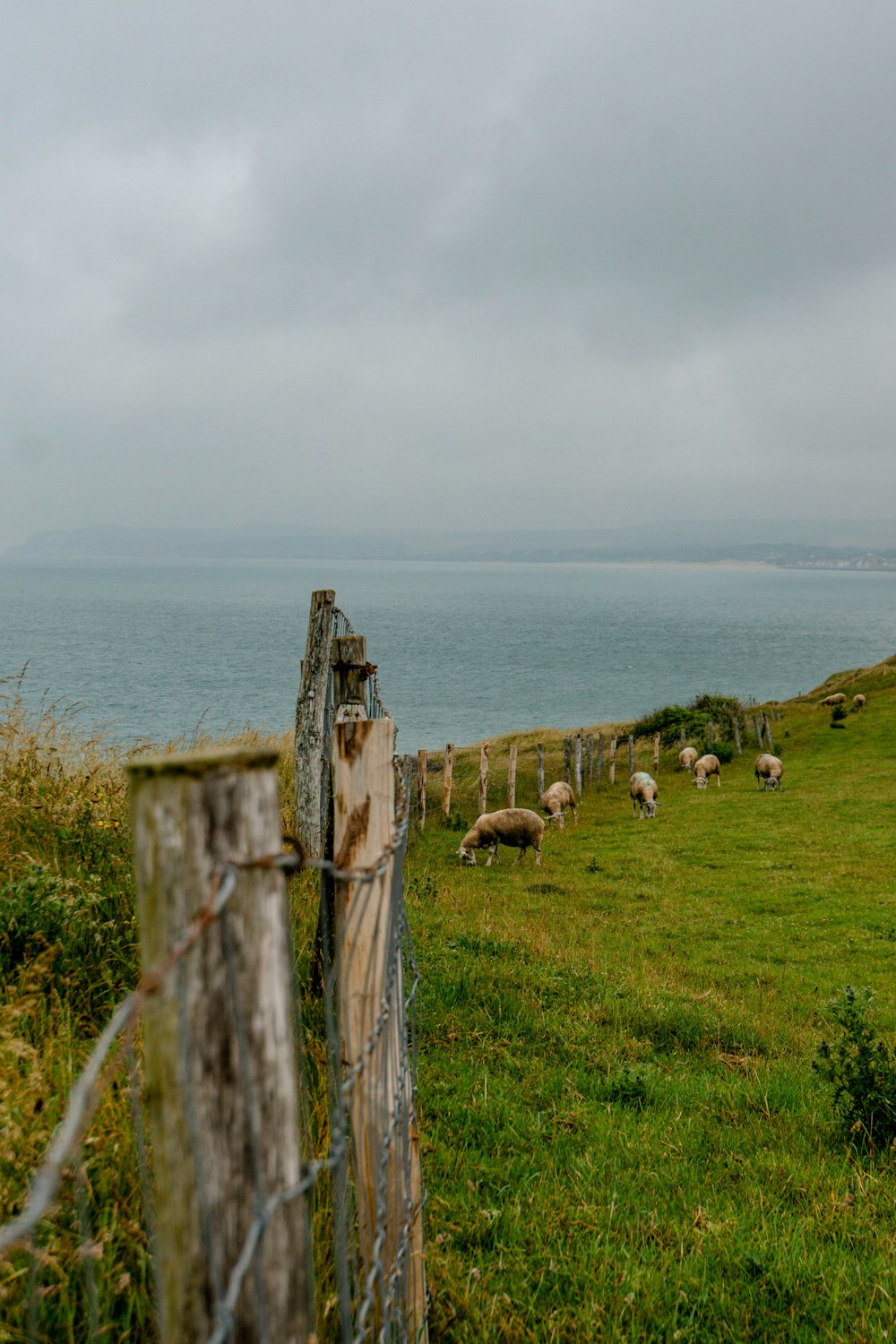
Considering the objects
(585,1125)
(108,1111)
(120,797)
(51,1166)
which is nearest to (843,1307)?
(585,1125)

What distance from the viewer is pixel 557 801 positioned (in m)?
25.4

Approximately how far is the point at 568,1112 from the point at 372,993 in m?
3.57

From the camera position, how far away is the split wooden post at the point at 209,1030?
139 centimetres

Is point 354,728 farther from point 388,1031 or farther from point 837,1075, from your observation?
point 837,1075

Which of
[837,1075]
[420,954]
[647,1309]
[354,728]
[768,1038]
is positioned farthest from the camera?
[420,954]

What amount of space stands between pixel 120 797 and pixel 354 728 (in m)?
5.89

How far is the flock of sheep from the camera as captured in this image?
61.9ft

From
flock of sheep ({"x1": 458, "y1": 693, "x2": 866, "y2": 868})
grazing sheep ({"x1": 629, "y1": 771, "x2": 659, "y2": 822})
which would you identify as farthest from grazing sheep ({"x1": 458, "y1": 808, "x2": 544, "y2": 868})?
grazing sheep ({"x1": 629, "y1": 771, "x2": 659, "y2": 822})

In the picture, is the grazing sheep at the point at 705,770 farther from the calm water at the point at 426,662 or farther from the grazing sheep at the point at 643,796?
the calm water at the point at 426,662

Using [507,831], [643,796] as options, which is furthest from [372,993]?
[643,796]

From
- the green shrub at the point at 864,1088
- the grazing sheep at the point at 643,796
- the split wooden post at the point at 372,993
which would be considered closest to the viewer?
the split wooden post at the point at 372,993

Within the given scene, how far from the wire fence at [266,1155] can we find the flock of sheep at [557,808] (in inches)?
595

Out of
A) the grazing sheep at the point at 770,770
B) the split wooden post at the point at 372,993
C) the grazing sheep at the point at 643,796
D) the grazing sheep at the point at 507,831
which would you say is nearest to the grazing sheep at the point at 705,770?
the grazing sheep at the point at 770,770

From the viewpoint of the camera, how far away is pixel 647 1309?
367 cm
